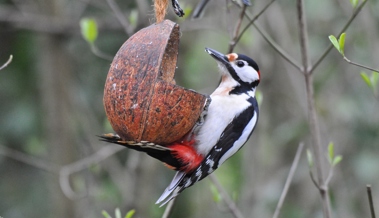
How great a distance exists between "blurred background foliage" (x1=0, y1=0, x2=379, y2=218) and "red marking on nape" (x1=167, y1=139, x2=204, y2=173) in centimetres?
190

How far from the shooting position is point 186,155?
123 inches

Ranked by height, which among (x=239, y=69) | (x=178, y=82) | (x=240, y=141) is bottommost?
(x=178, y=82)

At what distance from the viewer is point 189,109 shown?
2.93 metres

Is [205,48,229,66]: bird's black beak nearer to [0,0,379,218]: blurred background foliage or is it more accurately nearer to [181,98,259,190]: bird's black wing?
[181,98,259,190]: bird's black wing

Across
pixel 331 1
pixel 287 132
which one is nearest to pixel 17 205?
pixel 287 132

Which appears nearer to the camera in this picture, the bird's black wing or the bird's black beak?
the bird's black wing

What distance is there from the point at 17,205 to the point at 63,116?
63.3 inches

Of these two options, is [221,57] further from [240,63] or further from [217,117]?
[217,117]

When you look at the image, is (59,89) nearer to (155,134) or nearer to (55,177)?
(55,177)

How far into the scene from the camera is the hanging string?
3066 millimetres

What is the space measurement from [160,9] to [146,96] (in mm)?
495

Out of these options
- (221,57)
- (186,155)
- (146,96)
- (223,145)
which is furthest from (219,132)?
(146,96)

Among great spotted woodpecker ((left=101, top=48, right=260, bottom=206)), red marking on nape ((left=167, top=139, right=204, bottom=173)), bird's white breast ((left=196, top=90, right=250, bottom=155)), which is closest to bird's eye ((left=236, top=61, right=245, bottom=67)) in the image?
great spotted woodpecker ((left=101, top=48, right=260, bottom=206))

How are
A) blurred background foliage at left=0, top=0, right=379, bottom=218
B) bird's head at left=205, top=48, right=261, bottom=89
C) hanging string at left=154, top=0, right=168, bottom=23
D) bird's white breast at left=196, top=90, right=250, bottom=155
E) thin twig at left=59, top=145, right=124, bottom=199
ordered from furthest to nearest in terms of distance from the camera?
1. blurred background foliage at left=0, top=0, right=379, bottom=218
2. thin twig at left=59, top=145, right=124, bottom=199
3. bird's head at left=205, top=48, right=261, bottom=89
4. bird's white breast at left=196, top=90, right=250, bottom=155
5. hanging string at left=154, top=0, right=168, bottom=23
